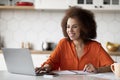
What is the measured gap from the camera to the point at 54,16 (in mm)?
3904

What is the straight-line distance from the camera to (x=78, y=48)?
222cm

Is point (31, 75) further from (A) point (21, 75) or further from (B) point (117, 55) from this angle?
(B) point (117, 55)

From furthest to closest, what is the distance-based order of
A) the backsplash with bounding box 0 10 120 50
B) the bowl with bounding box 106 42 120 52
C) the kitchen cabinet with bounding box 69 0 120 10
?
1. the backsplash with bounding box 0 10 120 50
2. the bowl with bounding box 106 42 120 52
3. the kitchen cabinet with bounding box 69 0 120 10

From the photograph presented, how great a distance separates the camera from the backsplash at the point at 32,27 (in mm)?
3906

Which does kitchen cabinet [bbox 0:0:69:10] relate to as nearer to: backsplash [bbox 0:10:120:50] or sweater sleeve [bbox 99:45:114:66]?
backsplash [bbox 0:10:120:50]

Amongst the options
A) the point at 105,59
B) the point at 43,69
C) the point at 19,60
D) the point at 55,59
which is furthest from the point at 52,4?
the point at 19,60

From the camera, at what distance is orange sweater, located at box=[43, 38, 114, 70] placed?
211cm

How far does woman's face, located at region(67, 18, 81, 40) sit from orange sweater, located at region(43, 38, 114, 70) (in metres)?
0.09

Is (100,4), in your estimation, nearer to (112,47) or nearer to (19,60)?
(112,47)

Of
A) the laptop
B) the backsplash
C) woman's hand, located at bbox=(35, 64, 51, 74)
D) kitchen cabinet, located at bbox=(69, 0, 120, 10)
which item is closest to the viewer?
the laptop

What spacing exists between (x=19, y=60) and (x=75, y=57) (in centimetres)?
58

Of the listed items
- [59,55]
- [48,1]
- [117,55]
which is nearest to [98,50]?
[59,55]

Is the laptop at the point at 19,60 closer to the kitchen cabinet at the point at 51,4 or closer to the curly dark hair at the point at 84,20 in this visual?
the curly dark hair at the point at 84,20

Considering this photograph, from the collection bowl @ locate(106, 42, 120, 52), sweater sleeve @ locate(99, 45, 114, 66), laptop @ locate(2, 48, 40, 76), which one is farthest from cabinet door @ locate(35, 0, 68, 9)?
laptop @ locate(2, 48, 40, 76)
